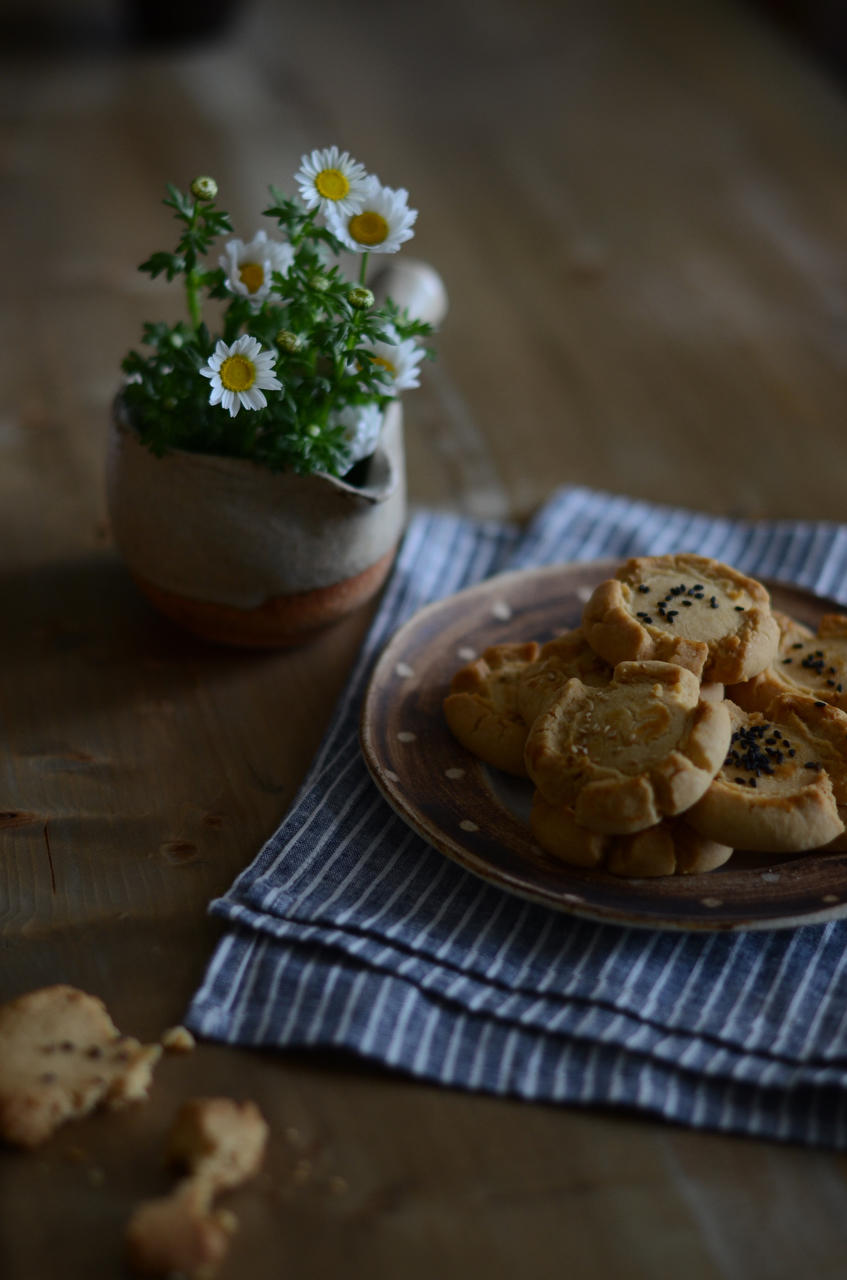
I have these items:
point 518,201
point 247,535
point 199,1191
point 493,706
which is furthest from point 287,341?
point 518,201

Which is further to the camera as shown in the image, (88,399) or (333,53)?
(333,53)

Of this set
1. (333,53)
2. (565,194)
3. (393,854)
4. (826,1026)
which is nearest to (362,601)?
(393,854)

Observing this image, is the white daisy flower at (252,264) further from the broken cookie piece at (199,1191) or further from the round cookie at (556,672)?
the broken cookie piece at (199,1191)

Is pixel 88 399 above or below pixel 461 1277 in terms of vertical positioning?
below

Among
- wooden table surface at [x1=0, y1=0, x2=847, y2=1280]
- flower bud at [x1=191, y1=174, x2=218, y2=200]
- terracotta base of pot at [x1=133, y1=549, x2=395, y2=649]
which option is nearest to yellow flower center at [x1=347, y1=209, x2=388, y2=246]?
flower bud at [x1=191, y1=174, x2=218, y2=200]

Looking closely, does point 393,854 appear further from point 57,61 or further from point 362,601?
point 57,61

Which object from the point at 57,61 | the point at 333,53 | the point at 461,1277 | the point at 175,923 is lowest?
the point at 57,61

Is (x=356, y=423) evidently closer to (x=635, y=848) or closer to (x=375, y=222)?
(x=375, y=222)

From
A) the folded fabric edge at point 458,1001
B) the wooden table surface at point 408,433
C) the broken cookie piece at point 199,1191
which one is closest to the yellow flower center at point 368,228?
the wooden table surface at point 408,433

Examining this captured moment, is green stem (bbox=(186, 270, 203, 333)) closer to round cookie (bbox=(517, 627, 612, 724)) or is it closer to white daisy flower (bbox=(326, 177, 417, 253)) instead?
white daisy flower (bbox=(326, 177, 417, 253))

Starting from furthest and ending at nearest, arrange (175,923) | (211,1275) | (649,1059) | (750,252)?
(750,252) → (175,923) → (649,1059) → (211,1275)
